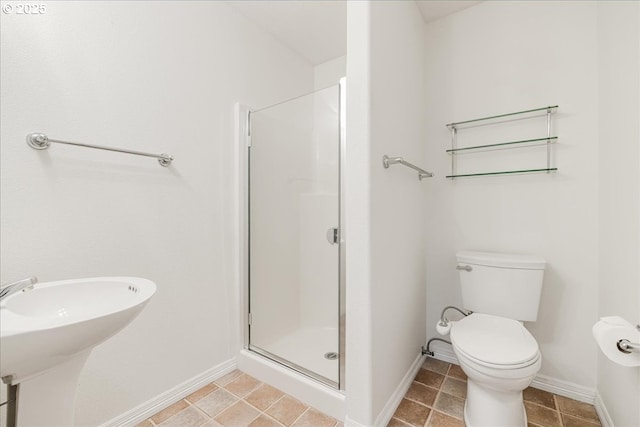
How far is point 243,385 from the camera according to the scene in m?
1.63

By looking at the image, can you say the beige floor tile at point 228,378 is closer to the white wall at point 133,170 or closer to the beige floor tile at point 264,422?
the white wall at point 133,170

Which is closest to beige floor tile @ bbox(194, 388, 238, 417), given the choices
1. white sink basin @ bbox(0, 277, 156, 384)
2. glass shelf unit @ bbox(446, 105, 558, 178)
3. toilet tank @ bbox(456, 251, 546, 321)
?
white sink basin @ bbox(0, 277, 156, 384)

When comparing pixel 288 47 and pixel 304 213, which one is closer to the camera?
pixel 304 213

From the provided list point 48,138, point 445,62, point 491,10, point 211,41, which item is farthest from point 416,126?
point 48,138

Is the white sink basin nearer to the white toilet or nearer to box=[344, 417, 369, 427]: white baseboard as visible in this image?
box=[344, 417, 369, 427]: white baseboard

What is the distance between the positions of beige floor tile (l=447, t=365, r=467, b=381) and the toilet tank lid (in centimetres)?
72

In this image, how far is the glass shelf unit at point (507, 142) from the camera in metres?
1.57

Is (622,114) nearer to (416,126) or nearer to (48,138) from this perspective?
(416,126)

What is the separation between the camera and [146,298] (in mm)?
841

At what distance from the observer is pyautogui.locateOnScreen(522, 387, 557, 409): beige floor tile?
1.47 m

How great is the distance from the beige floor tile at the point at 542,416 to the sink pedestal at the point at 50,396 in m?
1.91

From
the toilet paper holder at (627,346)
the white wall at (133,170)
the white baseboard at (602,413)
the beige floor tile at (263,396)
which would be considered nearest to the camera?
the toilet paper holder at (627,346)

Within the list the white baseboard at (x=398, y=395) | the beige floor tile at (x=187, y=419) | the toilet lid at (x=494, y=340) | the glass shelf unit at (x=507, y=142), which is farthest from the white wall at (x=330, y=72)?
the beige floor tile at (x=187, y=419)

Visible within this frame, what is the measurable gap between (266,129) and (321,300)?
1.25m
